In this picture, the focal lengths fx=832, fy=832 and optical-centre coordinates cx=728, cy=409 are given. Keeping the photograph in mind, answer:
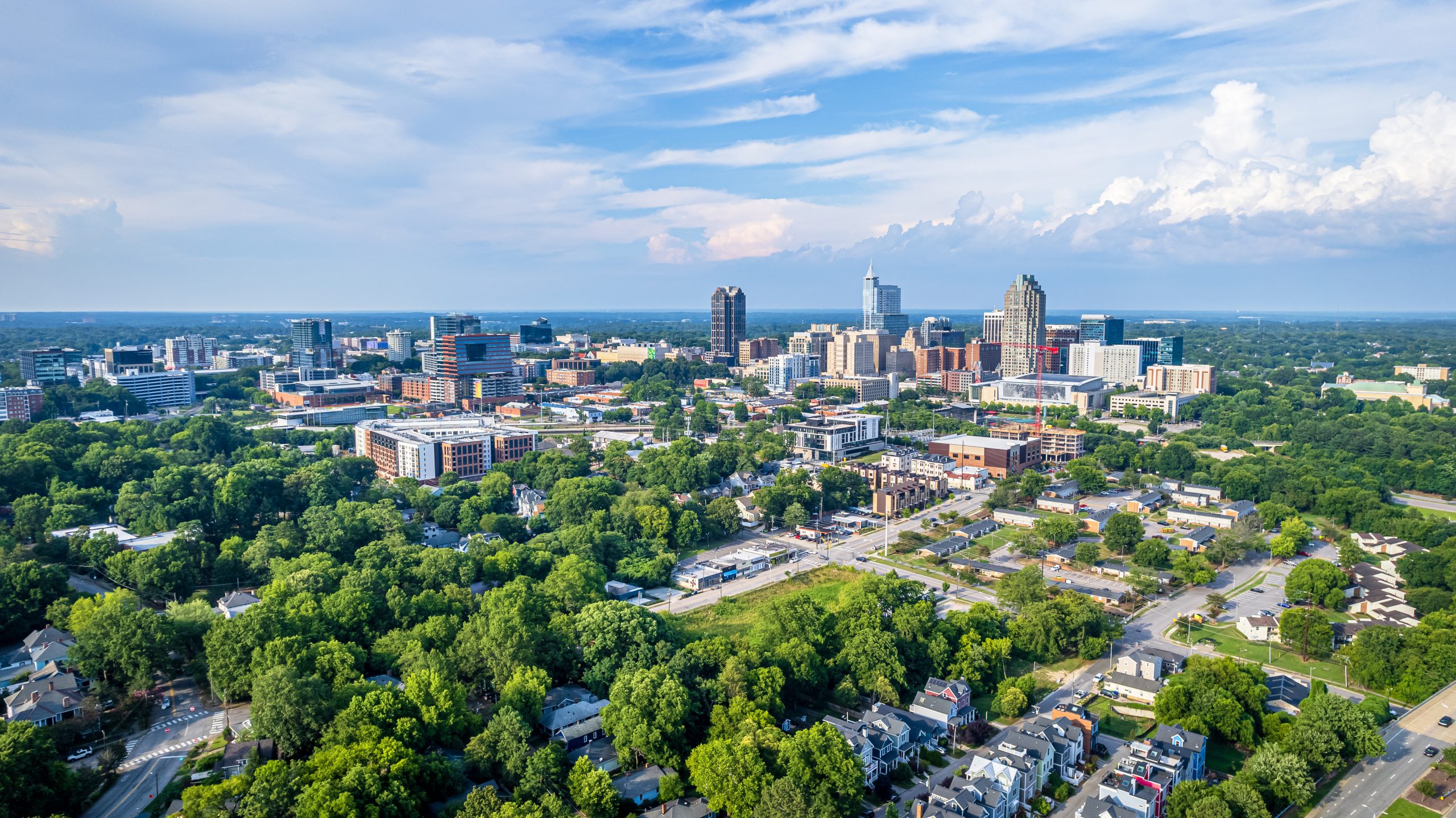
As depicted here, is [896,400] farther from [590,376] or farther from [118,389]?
[118,389]

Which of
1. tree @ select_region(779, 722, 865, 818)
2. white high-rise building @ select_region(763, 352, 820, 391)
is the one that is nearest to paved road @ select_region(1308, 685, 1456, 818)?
tree @ select_region(779, 722, 865, 818)

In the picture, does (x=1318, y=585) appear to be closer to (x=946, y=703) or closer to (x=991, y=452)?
(x=946, y=703)

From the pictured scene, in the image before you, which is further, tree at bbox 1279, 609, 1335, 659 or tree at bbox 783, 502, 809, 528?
tree at bbox 783, 502, 809, 528

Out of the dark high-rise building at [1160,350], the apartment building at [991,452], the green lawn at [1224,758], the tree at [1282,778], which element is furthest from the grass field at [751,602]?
the dark high-rise building at [1160,350]

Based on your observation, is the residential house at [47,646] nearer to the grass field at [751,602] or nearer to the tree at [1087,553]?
the grass field at [751,602]

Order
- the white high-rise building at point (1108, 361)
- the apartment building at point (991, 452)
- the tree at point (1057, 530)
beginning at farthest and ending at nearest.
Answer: the white high-rise building at point (1108, 361) → the apartment building at point (991, 452) → the tree at point (1057, 530)

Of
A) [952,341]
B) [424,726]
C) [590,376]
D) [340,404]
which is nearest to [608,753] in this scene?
[424,726]

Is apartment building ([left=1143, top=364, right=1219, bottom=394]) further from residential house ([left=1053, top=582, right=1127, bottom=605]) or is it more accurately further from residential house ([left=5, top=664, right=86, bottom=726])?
residential house ([left=5, top=664, right=86, bottom=726])
